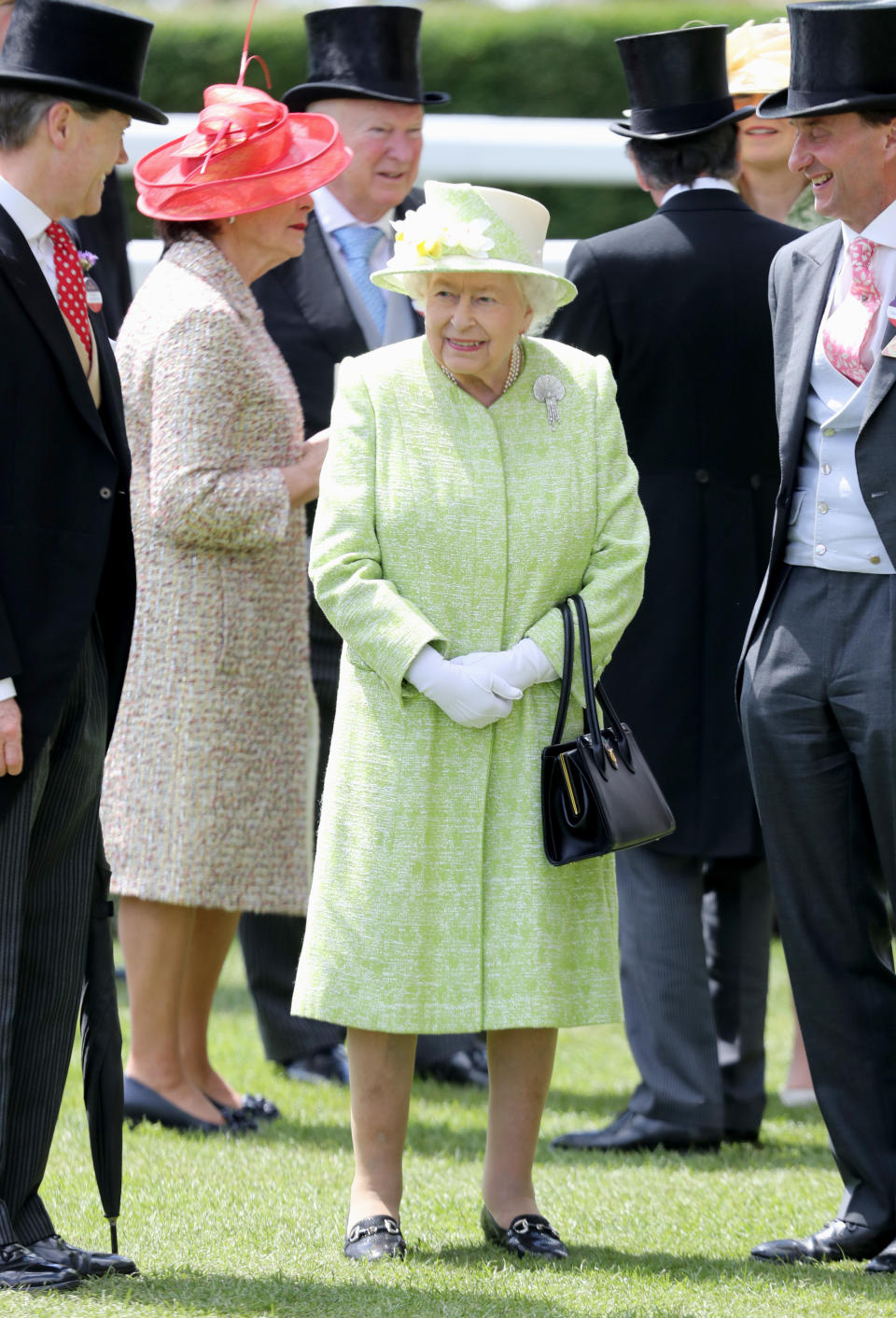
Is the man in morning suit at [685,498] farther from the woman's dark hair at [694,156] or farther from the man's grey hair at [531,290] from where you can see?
the man's grey hair at [531,290]

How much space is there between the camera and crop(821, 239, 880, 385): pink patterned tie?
356 cm

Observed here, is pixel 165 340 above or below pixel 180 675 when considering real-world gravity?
above

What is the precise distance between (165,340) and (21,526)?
4.14 ft

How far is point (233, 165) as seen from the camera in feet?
15.0

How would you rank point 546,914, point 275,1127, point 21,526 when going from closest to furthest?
point 21,526 → point 546,914 → point 275,1127

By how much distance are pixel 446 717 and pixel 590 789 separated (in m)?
0.30

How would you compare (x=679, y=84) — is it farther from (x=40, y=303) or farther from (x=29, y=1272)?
(x=29, y=1272)

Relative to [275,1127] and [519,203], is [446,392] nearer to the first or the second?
[519,203]

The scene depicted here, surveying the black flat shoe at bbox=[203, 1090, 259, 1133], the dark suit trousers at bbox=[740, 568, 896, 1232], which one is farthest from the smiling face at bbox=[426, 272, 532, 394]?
the black flat shoe at bbox=[203, 1090, 259, 1133]

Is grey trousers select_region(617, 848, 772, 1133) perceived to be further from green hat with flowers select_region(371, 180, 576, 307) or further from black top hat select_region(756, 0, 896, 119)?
black top hat select_region(756, 0, 896, 119)

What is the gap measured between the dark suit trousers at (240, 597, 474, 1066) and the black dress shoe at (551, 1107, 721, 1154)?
663mm

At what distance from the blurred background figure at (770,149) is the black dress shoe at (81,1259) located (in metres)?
2.28

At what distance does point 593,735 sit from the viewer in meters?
3.61

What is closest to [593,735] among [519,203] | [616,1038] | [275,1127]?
[519,203]
